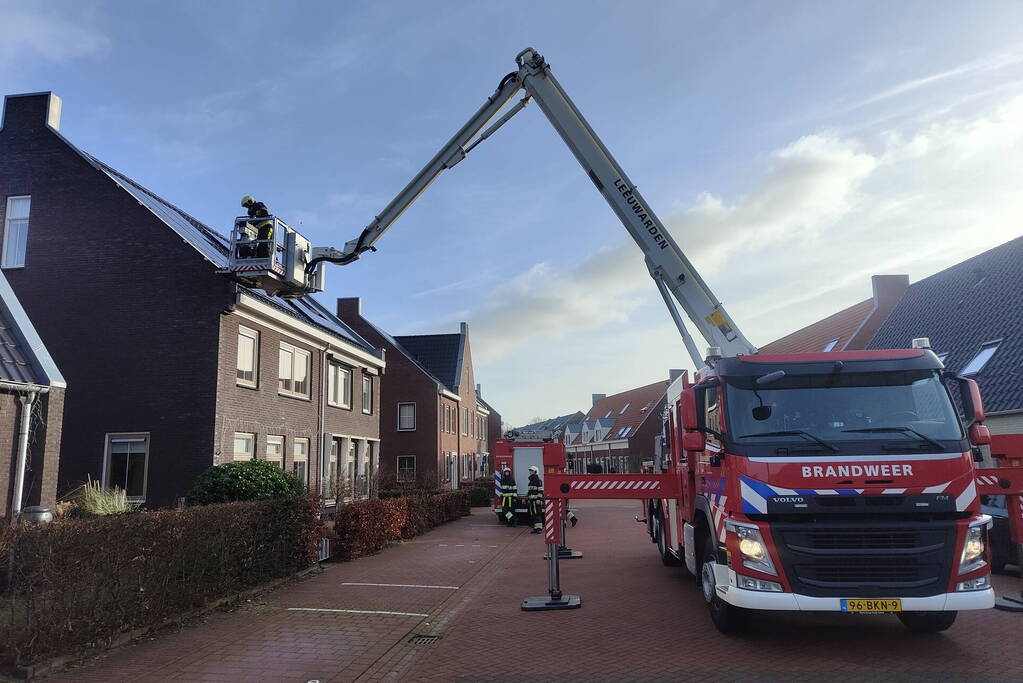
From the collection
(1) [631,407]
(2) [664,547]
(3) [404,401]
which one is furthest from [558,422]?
(2) [664,547]

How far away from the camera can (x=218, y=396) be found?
15664mm

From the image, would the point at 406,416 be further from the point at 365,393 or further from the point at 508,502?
the point at 508,502

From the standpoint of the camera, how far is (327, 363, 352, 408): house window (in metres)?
22.6

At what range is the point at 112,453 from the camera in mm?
15906

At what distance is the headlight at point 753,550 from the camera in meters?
6.53

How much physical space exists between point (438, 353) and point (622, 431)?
931 inches

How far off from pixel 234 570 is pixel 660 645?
211 inches

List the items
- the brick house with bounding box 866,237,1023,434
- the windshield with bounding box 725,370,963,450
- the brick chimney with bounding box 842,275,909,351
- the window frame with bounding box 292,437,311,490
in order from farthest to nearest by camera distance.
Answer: the brick chimney with bounding box 842,275,909,351 → the window frame with bounding box 292,437,311,490 → the brick house with bounding box 866,237,1023,434 → the windshield with bounding box 725,370,963,450

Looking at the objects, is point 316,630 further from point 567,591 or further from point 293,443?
point 293,443

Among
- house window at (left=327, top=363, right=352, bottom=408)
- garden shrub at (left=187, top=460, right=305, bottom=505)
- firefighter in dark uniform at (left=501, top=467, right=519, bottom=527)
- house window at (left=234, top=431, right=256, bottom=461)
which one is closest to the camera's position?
garden shrub at (left=187, top=460, right=305, bottom=505)

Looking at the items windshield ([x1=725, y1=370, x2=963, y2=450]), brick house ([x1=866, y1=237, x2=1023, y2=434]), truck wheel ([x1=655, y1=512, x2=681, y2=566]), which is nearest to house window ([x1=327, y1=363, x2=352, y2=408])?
truck wheel ([x1=655, y1=512, x2=681, y2=566])

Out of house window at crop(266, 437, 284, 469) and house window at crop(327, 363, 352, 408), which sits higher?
house window at crop(327, 363, 352, 408)

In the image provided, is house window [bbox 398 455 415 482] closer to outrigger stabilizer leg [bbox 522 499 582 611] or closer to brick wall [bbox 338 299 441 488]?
brick wall [bbox 338 299 441 488]

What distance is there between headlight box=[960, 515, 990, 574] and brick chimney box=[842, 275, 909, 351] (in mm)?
26427
